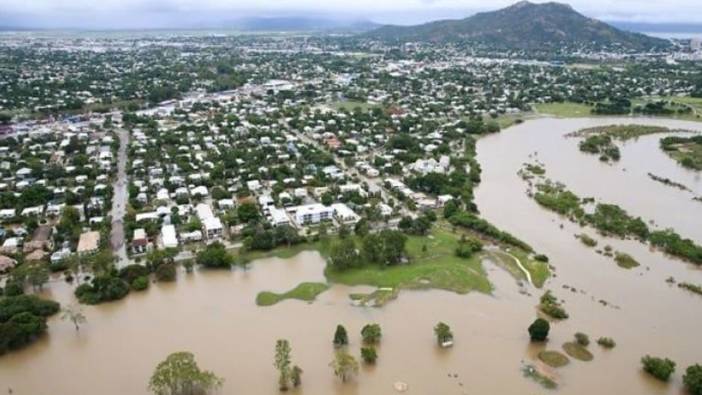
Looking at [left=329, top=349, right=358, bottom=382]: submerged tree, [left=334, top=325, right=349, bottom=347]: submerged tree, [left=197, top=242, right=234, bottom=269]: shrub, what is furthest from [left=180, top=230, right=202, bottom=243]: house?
[left=329, top=349, right=358, bottom=382]: submerged tree

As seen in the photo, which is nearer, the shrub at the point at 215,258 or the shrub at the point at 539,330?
the shrub at the point at 539,330

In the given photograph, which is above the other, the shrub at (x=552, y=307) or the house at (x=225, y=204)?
the house at (x=225, y=204)

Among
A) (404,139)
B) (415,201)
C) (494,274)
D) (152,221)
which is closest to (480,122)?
(404,139)

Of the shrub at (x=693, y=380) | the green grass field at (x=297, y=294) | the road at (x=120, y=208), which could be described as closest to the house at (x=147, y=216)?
the road at (x=120, y=208)

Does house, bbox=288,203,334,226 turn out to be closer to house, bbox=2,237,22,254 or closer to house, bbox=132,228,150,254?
house, bbox=132,228,150,254

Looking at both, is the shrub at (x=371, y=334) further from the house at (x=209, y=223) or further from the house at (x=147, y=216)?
the house at (x=147, y=216)

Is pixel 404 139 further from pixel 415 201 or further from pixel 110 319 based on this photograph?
pixel 110 319
